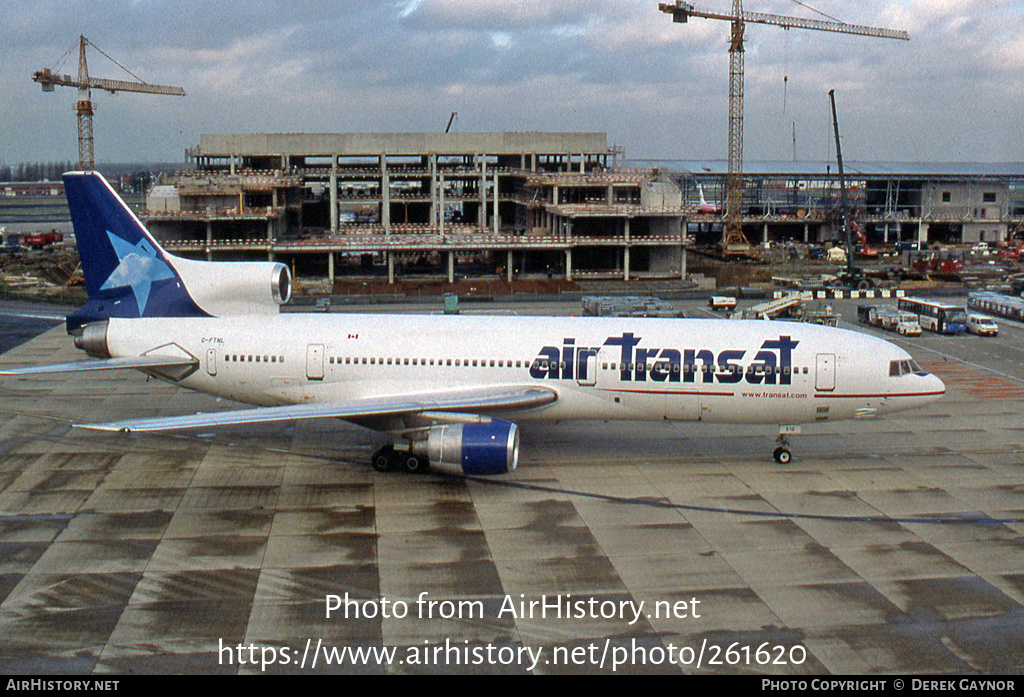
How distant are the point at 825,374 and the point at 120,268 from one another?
2673 centimetres

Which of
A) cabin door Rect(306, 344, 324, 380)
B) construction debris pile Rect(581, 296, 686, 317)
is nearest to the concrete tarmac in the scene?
cabin door Rect(306, 344, 324, 380)

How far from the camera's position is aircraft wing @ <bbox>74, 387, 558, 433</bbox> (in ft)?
96.5

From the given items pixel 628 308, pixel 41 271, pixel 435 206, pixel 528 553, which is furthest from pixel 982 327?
pixel 41 271

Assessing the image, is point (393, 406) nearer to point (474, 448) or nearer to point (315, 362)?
point (474, 448)

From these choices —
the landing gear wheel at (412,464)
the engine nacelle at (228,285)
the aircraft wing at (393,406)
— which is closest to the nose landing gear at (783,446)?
the aircraft wing at (393,406)

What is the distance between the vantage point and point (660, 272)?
106 metres

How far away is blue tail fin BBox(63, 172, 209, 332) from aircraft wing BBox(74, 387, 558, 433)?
5.92 meters

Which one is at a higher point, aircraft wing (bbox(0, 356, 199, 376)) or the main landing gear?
aircraft wing (bbox(0, 356, 199, 376))

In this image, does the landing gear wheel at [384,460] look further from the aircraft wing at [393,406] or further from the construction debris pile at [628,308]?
the construction debris pile at [628,308]

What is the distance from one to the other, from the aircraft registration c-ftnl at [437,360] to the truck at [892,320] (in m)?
33.0

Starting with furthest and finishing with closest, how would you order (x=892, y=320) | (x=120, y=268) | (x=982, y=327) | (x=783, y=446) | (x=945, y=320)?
(x=892, y=320), (x=945, y=320), (x=982, y=327), (x=120, y=268), (x=783, y=446)

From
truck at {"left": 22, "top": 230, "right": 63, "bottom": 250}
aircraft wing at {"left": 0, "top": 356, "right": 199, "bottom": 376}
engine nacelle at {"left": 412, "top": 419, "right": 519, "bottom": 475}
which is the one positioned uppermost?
truck at {"left": 22, "top": 230, "right": 63, "bottom": 250}

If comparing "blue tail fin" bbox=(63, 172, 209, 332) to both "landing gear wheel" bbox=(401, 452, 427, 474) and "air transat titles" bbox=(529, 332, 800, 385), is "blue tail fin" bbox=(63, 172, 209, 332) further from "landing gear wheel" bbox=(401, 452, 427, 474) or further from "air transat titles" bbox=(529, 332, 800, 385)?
"air transat titles" bbox=(529, 332, 800, 385)

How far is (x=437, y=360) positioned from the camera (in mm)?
33812
